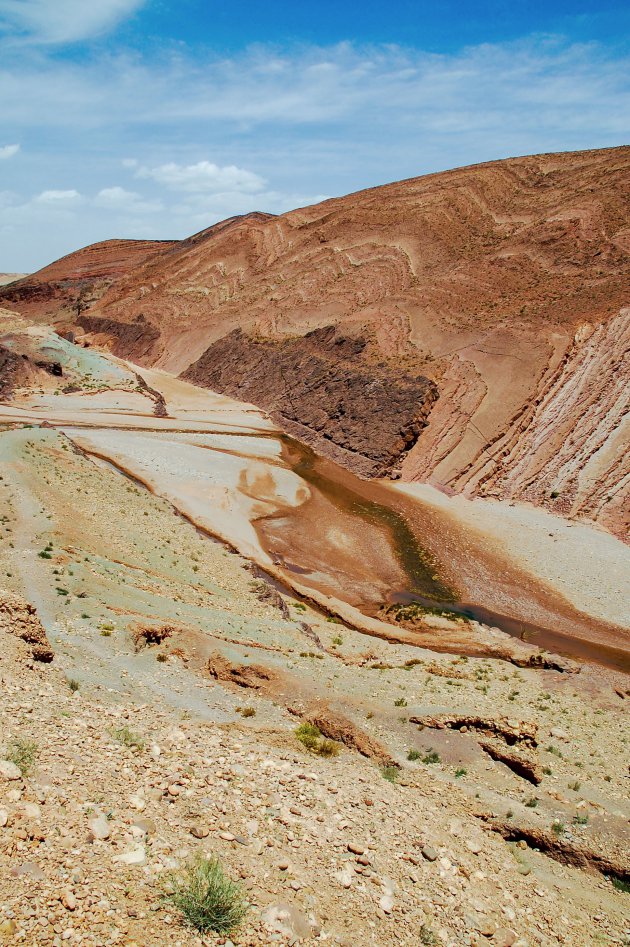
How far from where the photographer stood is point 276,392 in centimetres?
5056

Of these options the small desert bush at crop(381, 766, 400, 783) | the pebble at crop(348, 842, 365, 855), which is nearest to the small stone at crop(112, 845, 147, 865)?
the pebble at crop(348, 842, 365, 855)

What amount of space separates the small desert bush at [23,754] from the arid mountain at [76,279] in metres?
83.0

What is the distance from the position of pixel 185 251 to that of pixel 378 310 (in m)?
37.2

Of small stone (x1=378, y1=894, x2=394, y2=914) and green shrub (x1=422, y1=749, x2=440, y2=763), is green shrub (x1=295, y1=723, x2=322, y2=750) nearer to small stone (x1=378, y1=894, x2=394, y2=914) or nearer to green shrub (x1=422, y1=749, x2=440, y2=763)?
green shrub (x1=422, y1=749, x2=440, y2=763)

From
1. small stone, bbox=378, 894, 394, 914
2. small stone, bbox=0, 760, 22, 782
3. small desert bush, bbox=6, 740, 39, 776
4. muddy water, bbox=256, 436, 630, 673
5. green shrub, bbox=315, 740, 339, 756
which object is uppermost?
small stone, bbox=0, 760, 22, 782

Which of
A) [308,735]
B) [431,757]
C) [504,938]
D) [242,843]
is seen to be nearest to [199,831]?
[242,843]

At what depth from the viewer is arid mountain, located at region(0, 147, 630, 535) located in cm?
3422

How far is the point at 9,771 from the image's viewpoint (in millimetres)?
7223

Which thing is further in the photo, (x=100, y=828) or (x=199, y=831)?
(x=199, y=831)

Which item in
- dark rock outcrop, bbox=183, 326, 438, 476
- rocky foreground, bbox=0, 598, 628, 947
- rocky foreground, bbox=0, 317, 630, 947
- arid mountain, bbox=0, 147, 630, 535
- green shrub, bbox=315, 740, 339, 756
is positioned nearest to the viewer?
rocky foreground, bbox=0, 598, 628, 947

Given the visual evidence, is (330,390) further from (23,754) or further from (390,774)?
(23,754)

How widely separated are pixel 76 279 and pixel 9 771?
93810 millimetres

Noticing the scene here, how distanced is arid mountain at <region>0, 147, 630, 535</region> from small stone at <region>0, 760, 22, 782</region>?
26968mm

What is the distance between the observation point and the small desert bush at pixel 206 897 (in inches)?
251
